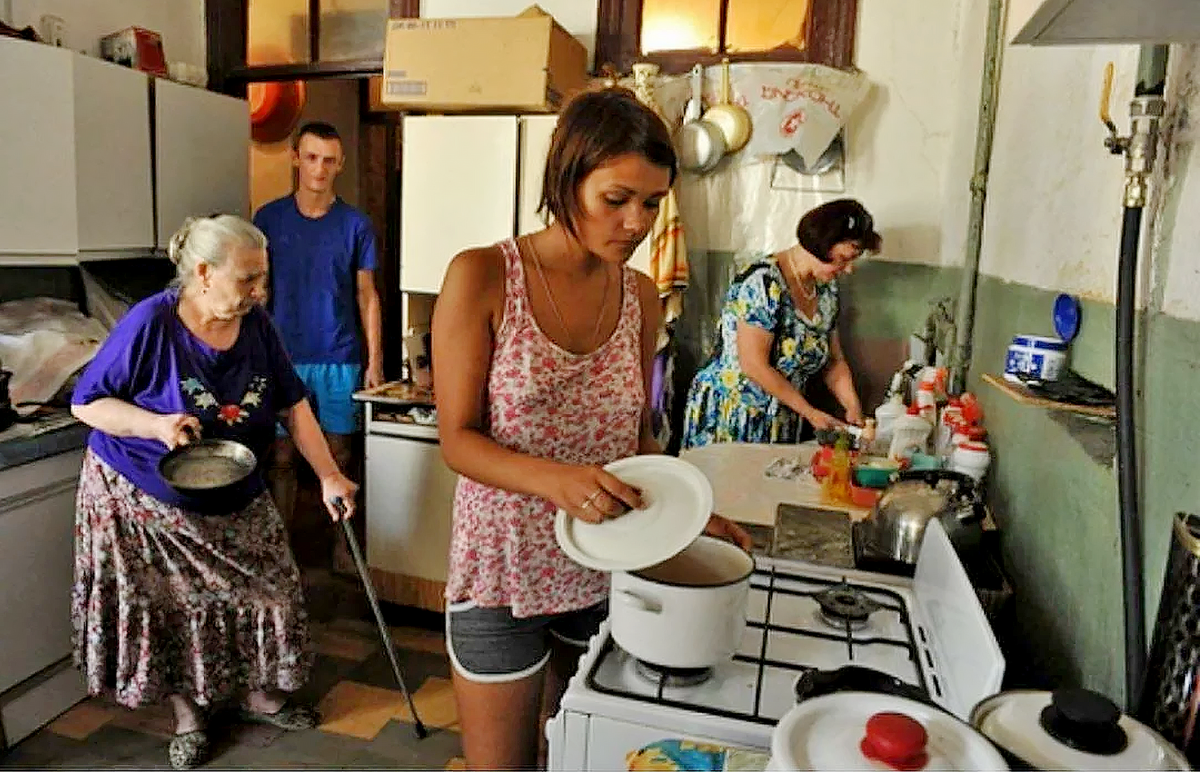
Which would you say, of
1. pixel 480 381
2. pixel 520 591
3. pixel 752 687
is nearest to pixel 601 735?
pixel 752 687

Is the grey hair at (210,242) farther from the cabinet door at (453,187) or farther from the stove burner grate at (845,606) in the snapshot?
the stove burner grate at (845,606)

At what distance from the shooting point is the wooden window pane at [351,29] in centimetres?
317

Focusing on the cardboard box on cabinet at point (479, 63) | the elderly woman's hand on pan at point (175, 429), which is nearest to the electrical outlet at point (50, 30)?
the cardboard box on cabinet at point (479, 63)

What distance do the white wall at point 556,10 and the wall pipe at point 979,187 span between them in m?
1.27

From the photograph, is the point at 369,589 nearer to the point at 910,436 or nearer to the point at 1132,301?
the point at 910,436

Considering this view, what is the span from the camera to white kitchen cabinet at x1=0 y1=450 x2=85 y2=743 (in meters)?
2.10

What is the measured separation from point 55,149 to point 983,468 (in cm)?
252

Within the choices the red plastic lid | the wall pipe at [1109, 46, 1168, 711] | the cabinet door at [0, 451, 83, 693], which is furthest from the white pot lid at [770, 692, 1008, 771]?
the cabinet door at [0, 451, 83, 693]

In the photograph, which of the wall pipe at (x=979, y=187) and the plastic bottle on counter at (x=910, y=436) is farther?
the wall pipe at (x=979, y=187)

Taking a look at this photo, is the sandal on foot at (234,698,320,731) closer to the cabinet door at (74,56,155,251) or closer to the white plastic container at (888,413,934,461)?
the cabinet door at (74,56,155,251)

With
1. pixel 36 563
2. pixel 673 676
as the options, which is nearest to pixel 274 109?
pixel 36 563

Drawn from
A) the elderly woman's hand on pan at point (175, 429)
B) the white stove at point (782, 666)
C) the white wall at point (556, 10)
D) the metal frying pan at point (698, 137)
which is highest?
the white wall at point (556, 10)

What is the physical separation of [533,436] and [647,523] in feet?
0.81

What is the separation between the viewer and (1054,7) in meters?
0.73
